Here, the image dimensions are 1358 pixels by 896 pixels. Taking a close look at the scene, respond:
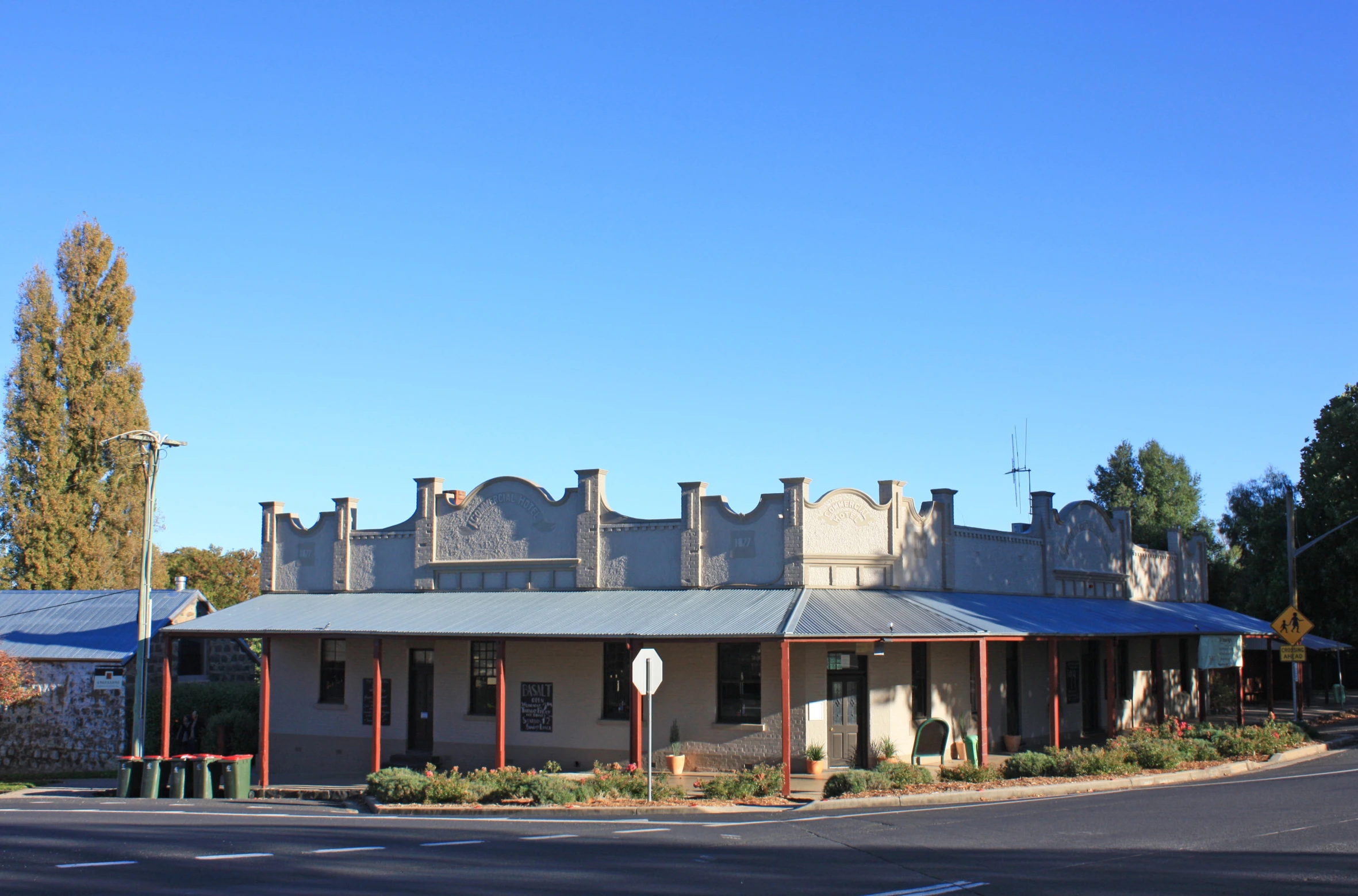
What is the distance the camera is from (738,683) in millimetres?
23984

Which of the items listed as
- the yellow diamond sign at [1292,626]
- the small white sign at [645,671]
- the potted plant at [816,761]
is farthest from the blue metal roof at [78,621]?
the yellow diamond sign at [1292,626]

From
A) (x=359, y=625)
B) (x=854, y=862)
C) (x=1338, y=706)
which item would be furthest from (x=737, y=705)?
(x=1338, y=706)

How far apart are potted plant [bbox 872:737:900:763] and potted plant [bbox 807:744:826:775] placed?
1.35 meters

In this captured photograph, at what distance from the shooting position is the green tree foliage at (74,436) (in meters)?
42.0

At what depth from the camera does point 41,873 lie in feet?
42.3

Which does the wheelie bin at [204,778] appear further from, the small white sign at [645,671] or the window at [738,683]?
the window at [738,683]

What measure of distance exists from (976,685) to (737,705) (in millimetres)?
5908

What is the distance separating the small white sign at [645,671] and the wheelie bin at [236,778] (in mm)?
9771

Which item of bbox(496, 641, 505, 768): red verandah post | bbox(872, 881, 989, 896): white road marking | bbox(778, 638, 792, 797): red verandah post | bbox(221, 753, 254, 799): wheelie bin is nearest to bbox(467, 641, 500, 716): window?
bbox(496, 641, 505, 768): red verandah post

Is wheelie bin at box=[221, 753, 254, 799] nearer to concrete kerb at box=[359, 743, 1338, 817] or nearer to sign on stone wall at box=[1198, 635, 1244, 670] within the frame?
concrete kerb at box=[359, 743, 1338, 817]

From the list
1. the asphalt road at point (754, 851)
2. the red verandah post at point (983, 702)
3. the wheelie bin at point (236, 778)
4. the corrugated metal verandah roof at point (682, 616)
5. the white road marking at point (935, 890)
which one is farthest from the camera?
the wheelie bin at point (236, 778)

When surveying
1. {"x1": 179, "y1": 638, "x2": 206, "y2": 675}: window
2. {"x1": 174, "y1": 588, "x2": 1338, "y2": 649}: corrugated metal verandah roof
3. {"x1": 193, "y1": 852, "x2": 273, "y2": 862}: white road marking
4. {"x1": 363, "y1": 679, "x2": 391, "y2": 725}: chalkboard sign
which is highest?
{"x1": 174, "y1": 588, "x2": 1338, "y2": 649}: corrugated metal verandah roof

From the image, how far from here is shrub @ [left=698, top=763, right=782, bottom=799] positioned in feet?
66.3

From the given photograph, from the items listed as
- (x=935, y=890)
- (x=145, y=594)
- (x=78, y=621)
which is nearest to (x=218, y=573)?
(x=78, y=621)
